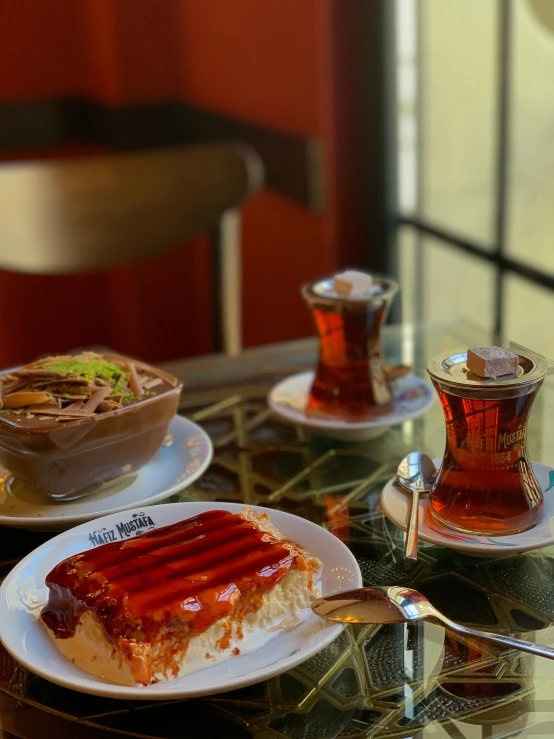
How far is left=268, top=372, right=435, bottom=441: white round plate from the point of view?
94 cm

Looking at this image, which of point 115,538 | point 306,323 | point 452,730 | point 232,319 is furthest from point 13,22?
point 452,730

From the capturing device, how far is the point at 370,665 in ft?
1.99

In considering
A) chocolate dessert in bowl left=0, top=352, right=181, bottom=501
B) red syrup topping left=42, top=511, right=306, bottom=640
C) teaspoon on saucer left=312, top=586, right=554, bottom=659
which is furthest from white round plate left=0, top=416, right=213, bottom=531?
teaspoon on saucer left=312, top=586, right=554, bottom=659

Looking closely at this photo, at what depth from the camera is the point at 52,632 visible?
2.04 feet

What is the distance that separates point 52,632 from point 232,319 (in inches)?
53.1

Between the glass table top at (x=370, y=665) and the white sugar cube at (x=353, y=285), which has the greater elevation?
the white sugar cube at (x=353, y=285)

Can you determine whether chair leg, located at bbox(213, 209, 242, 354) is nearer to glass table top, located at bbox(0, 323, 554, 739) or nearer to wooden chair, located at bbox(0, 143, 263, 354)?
wooden chair, located at bbox(0, 143, 263, 354)

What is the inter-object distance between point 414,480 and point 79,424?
10.7 inches

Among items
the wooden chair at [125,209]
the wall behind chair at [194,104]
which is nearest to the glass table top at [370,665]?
the wooden chair at [125,209]

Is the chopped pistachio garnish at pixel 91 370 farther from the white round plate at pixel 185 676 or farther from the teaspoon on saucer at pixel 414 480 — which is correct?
the teaspoon on saucer at pixel 414 480

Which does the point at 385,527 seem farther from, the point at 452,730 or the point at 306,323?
the point at 306,323

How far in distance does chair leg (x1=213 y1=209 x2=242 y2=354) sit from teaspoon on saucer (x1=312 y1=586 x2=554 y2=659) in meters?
1.28

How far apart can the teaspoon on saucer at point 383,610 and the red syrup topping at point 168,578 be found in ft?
0.11

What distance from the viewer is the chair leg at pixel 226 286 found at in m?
1.92
